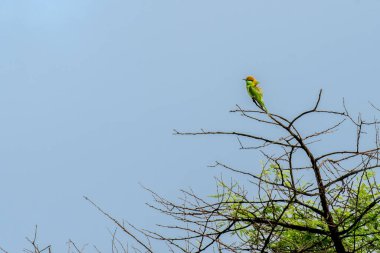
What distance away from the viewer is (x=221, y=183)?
19.8 feet

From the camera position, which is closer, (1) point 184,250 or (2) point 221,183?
(1) point 184,250

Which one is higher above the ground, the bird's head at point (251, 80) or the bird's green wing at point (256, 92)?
the bird's head at point (251, 80)

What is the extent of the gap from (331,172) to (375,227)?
1044mm

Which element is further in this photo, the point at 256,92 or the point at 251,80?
the point at 251,80

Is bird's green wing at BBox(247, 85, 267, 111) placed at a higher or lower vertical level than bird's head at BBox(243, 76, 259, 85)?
lower

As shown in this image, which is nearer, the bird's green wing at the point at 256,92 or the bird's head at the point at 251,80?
the bird's green wing at the point at 256,92

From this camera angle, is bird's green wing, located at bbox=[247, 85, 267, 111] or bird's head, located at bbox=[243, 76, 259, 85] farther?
bird's head, located at bbox=[243, 76, 259, 85]

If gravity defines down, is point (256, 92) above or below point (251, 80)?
below

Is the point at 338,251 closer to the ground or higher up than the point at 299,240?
closer to the ground

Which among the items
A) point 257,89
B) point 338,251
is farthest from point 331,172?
point 257,89

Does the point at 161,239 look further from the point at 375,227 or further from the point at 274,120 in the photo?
the point at 375,227

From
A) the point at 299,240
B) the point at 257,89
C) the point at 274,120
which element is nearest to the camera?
the point at 274,120

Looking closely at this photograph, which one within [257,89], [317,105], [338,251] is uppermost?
[257,89]

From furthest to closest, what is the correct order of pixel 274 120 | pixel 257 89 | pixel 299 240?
pixel 257 89 → pixel 299 240 → pixel 274 120
